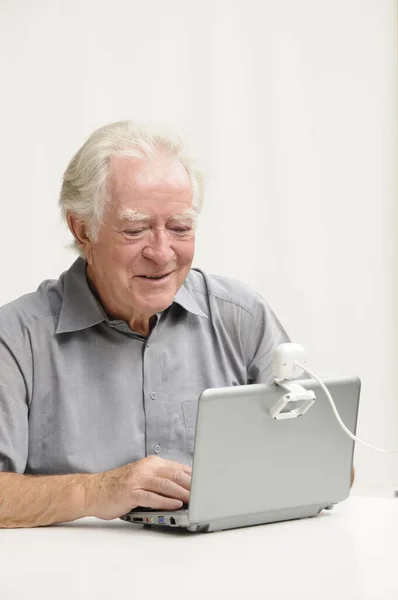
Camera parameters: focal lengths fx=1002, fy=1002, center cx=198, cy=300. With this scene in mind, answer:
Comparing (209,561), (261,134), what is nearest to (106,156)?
(209,561)

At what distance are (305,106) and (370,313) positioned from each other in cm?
81

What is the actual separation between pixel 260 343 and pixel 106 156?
1.75 ft

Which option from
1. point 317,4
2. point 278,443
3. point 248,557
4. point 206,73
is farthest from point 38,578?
point 317,4

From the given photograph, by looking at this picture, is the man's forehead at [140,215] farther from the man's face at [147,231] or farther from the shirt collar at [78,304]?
the shirt collar at [78,304]

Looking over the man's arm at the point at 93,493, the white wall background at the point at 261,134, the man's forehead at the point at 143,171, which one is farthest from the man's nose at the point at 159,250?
the white wall background at the point at 261,134

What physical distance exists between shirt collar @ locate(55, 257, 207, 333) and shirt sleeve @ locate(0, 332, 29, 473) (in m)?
0.12

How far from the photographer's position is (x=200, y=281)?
7.30 feet

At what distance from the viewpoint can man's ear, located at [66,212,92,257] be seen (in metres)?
2.07

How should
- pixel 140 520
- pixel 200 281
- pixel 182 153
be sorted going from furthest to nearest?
pixel 200 281
pixel 182 153
pixel 140 520

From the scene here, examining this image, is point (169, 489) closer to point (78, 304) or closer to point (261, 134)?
point (78, 304)

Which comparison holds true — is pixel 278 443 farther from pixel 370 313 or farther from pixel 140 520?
pixel 370 313

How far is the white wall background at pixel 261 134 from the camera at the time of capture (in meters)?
3.39

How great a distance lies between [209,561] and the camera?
1341mm

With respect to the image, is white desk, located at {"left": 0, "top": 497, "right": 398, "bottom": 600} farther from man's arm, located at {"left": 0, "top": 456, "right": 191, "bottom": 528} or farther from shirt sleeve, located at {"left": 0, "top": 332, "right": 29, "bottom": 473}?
shirt sleeve, located at {"left": 0, "top": 332, "right": 29, "bottom": 473}
